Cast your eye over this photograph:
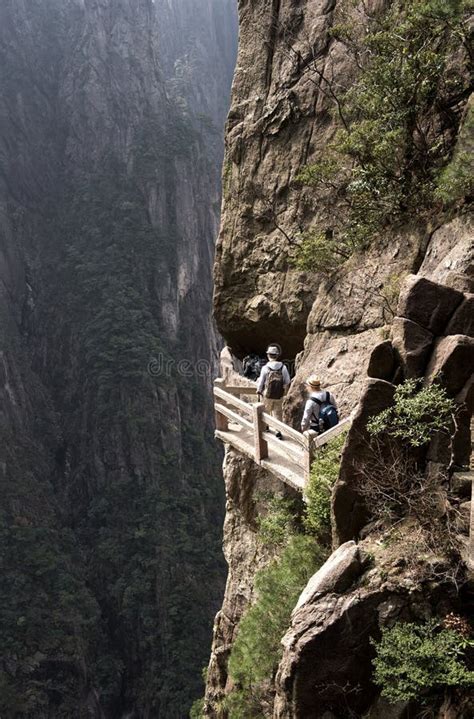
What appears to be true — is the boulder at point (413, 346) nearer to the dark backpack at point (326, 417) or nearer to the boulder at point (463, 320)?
the boulder at point (463, 320)

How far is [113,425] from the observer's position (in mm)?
39156

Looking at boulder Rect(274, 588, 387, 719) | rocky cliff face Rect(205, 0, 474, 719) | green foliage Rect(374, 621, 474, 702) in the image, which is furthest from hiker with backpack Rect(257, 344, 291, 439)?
green foliage Rect(374, 621, 474, 702)

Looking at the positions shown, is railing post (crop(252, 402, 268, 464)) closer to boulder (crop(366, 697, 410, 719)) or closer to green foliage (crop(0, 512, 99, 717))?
boulder (crop(366, 697, 410, 719))

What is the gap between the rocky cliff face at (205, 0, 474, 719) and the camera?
710 centimetres

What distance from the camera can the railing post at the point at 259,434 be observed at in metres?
6.91

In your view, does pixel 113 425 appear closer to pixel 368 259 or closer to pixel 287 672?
pixel 368 259

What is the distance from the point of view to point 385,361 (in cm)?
460

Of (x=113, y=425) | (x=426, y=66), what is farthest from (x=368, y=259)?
(x=113, y=425)

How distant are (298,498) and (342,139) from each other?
487 centimetres

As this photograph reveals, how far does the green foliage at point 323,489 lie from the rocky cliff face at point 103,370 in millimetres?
24662

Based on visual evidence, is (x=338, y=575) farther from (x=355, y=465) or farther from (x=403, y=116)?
(x=403, y=116)

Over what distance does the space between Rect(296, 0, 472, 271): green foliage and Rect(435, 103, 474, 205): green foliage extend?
0.04 metres

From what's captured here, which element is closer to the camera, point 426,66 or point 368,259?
point 426,66
